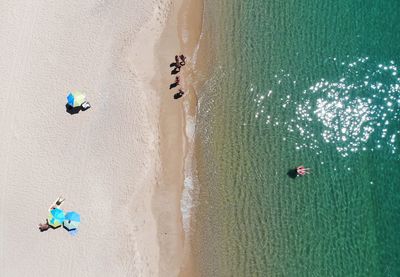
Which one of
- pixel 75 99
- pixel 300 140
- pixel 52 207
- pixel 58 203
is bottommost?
pixel 52 207

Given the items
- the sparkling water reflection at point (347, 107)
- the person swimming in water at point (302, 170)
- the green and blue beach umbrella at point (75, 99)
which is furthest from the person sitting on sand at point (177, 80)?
the person swimming in water at point (302, 170)

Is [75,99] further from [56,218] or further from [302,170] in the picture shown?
[302,170]

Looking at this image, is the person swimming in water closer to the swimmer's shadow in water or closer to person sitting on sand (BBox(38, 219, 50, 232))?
the swimmer's shadow in water

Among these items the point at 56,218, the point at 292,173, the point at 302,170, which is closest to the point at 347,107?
the point at 302,170

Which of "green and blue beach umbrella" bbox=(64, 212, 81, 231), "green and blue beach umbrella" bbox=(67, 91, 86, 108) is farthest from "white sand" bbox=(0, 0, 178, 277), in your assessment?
"green and blue beach umbrella" bbox=(67, 91, 86, 108)

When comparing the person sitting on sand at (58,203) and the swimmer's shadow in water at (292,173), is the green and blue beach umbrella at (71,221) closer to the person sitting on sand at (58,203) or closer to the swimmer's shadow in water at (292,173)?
the person sitting on sand at (58,203)

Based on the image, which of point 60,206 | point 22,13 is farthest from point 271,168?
point 22,13
